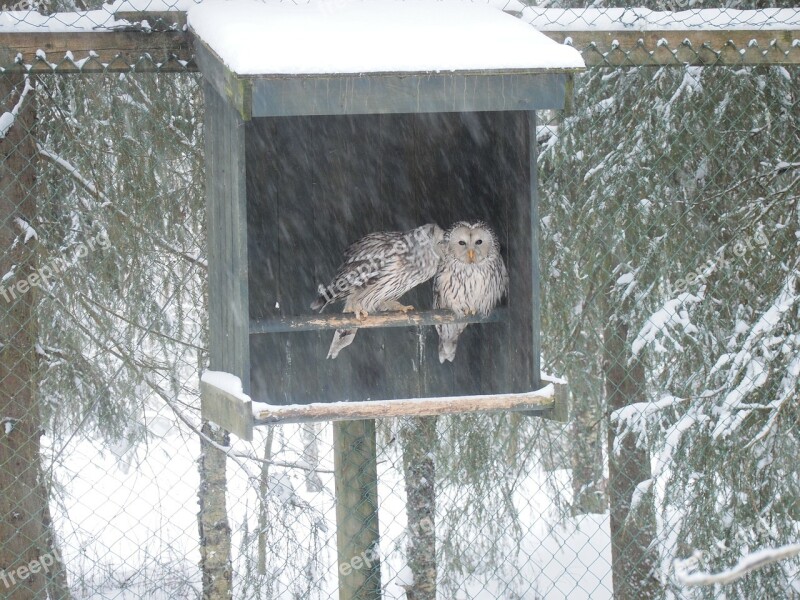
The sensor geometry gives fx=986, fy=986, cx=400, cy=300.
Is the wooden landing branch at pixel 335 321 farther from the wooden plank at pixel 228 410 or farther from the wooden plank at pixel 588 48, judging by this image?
the wooden plank at pixel 588 48

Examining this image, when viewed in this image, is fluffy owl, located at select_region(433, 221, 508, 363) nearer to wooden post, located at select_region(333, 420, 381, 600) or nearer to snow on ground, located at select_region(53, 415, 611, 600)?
wooden post, located at select_region(333, 420, 381, 600)

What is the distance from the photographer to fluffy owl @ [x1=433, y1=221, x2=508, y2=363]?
3553mm

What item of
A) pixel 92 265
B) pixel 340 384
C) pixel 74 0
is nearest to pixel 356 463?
pixel 340 384

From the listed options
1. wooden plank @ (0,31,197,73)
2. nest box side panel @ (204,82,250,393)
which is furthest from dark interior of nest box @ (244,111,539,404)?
wooden plank @ (0,31,197,73)

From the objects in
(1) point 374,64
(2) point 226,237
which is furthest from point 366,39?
(2) point 226,237

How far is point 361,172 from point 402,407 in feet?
4.05

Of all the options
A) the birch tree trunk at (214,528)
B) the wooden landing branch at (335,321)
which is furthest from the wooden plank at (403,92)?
the birch tree trunk at (214,528)

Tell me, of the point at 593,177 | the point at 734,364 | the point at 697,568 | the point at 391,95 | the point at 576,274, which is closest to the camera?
the point at 391,95

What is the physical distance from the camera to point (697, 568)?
3971mm

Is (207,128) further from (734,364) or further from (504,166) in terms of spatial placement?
(734,364)

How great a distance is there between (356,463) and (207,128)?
1.30 metres

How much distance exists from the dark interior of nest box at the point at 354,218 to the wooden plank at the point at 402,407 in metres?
0.47

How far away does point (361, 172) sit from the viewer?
3936 millimetres

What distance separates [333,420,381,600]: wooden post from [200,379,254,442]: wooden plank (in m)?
0.55
